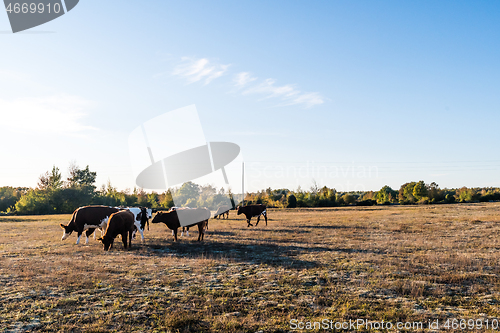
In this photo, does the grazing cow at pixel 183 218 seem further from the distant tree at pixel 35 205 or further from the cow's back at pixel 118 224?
the distant tree at pixel 35 205

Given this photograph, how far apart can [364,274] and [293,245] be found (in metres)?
6.48

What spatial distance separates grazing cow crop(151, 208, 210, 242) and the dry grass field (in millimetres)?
3762

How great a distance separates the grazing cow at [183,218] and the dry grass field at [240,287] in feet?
12.3

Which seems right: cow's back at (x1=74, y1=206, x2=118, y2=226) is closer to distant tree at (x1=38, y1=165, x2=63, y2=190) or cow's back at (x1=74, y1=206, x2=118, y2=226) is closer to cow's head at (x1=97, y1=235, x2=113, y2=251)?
cow's head at (x1=97, y1=235, x2=113, y2=251)

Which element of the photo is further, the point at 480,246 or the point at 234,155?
the point at 234,155

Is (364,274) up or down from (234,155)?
→ down

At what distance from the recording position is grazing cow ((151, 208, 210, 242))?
17.9 m

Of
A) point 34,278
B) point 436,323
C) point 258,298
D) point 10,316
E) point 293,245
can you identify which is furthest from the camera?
point 293,245

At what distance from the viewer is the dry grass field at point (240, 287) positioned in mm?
6000

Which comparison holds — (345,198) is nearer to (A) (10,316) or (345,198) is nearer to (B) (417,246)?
(B) (417,246)

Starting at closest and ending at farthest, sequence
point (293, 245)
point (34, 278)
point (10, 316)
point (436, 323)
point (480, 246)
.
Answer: point (436, 323)
point (10, 316)
point (34, 278)
point (480, 246)
point (293, 245)

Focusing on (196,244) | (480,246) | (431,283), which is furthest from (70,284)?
(480,246)

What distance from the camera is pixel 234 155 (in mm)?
27484

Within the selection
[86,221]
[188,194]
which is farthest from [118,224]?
[188,194]
